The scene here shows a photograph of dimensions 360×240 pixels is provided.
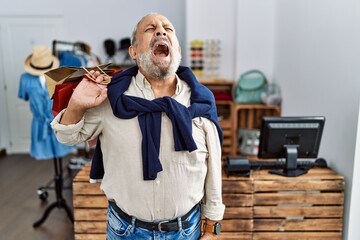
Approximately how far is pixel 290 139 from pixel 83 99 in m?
1.50

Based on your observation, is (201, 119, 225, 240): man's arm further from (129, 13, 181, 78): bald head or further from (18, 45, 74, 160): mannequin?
(18, 45, 74, 160): mannequin

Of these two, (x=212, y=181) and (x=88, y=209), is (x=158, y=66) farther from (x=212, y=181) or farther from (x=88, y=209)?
(x=88, y=209)

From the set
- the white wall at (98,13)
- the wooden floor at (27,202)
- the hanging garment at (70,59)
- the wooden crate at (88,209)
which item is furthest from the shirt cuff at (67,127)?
the white wall at (98,13)

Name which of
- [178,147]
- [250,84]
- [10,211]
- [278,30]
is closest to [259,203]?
[178,147]

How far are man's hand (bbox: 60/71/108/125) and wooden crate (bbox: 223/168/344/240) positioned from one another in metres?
1.21

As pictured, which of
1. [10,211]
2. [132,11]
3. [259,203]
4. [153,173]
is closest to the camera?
[153,173]

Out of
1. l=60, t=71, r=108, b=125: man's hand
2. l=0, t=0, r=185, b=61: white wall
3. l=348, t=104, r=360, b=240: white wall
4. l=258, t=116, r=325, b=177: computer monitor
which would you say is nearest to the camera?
l=60, t=71, r=108, b=125: man's hand

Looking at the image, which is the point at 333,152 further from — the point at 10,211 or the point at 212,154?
the point at 10,211

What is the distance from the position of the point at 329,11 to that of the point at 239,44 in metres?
1.68

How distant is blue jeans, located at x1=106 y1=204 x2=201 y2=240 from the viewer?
1377mm

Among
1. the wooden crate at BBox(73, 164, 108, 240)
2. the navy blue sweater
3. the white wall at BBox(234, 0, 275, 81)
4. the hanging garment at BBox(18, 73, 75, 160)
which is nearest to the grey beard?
the navy blue sweater

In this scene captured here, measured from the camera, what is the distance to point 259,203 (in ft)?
7.51

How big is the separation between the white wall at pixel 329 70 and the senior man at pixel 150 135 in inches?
46.1

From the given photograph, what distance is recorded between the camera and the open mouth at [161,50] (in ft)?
4.43
